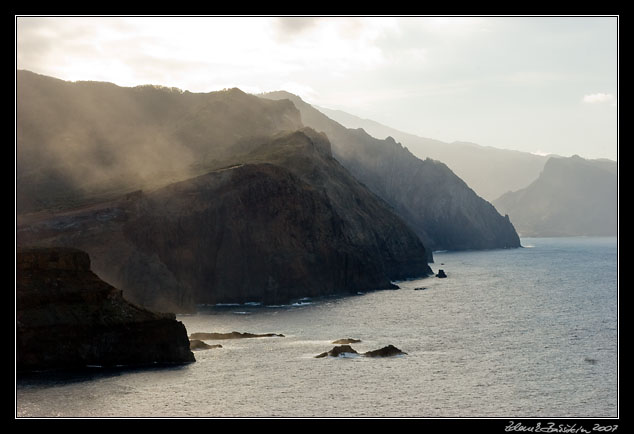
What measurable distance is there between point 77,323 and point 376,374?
28906 millimetres

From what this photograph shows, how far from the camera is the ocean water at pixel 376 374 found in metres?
66.2

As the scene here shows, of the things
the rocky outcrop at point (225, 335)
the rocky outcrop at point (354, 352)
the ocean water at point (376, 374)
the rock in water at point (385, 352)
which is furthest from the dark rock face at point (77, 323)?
the rock in water at point (385, 352)

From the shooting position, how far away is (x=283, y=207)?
529ft

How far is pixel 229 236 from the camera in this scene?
156m

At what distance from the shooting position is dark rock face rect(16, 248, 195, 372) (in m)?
76.5

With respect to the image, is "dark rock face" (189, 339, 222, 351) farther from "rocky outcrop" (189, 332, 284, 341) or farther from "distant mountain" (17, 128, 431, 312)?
"distant mountain" (17, 128, 431, 312)

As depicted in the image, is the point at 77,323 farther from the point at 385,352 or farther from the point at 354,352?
the point at 385,352

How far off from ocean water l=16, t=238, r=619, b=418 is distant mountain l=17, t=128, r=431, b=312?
63.4 feet

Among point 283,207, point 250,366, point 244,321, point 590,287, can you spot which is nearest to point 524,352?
point 250,366

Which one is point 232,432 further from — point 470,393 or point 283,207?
point 283,207

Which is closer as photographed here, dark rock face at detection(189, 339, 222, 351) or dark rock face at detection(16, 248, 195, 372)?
dark rock face at detection(16, 248, 195, 372)

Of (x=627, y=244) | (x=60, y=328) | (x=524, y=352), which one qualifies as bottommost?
(x=524, y=352)

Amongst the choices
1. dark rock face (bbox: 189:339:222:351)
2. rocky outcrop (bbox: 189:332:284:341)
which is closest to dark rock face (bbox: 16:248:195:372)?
dark rock face (bbox: 189:339:222:351)

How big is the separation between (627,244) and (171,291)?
99.2 meters
